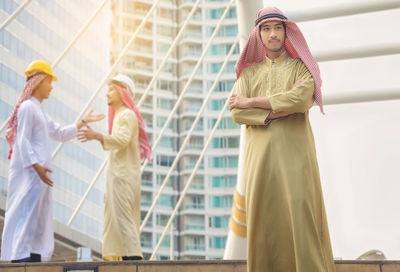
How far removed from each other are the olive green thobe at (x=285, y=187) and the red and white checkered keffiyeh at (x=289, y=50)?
49 mm

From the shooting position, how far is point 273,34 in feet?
11.1

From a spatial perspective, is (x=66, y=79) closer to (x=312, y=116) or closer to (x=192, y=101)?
(x=192, y=101)

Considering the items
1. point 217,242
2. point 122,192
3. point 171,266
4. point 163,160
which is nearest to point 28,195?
point 122,192

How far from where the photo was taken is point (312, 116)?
28.0ft

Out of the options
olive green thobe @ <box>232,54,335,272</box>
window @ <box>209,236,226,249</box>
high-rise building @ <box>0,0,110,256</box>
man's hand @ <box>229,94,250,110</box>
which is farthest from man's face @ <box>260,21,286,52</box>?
window @ <box>209,236,226,249</box>

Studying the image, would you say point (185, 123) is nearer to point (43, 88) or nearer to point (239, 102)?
point (43, 88)

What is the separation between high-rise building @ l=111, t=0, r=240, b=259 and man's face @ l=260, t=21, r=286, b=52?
54129 mm

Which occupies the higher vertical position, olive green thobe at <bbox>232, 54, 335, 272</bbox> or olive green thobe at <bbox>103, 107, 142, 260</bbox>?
olive green thobe at <bbox>103, 107, 142, 260</bbox>

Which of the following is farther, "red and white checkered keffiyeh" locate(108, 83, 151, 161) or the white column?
the white column

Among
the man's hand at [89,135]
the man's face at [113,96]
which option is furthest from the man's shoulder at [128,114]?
the man's hand at [89,135]

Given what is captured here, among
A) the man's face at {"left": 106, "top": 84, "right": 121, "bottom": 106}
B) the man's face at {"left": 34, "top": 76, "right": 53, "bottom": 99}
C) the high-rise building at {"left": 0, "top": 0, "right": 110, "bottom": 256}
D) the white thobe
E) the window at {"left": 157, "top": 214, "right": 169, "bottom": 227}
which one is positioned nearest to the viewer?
the white thobe

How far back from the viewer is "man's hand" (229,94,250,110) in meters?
3.31

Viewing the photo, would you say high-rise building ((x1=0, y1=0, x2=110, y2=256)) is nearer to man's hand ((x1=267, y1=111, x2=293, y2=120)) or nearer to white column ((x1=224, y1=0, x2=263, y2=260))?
white column ((x1=224, y1=0, x2=263, y2=260))

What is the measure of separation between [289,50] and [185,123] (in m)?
60.6
